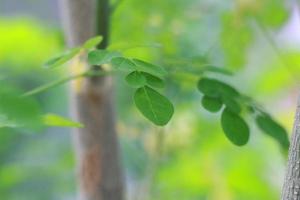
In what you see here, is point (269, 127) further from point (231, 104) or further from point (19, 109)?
point (19, 109)

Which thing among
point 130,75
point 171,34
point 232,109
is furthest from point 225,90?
point 171,34

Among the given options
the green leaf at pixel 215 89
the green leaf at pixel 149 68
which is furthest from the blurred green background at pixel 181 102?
the green leaf at pixel 149 68

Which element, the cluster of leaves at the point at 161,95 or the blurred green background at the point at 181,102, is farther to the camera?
the blurred green background at the point at 181,102

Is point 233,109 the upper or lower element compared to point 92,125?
lower

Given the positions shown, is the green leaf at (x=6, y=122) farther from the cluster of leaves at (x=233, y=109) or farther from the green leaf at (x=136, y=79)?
the cluster of leaves at (x=233, y=109)

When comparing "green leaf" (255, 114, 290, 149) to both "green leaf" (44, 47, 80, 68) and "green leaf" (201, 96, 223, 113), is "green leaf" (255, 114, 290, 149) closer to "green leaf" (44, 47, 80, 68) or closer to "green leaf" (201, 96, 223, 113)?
"green leaf" (201, 96, 223, 113)

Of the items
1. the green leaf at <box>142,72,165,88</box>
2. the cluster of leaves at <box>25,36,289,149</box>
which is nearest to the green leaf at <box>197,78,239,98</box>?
the cluster of leaves at <box>25,36,289,149</box>

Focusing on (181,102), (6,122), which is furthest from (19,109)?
(181,102)
